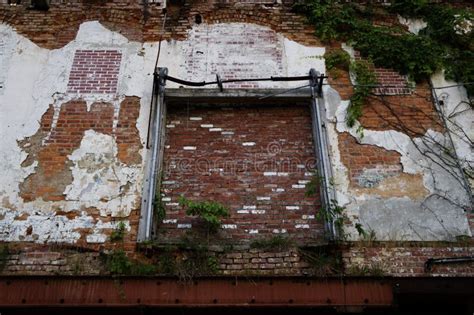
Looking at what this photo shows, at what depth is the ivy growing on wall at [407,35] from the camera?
733 cm

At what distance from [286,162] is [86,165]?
2.55 metres

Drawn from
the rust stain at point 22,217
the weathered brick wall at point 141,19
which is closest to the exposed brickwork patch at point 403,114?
the weathered brick wall at point 141,19

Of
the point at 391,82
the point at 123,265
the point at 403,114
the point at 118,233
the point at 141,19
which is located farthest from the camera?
the point at 141,19

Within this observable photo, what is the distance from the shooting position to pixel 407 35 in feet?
24.9

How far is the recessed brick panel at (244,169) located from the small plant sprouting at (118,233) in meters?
0.45

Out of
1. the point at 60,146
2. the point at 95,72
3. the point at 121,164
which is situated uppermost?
the point at 95,72

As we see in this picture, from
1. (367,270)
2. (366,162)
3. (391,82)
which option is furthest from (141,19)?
(367,270)

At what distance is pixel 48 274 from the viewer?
18.6 ft

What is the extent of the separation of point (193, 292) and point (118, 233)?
1284mm

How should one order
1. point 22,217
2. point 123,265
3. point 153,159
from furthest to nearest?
point 153,159, point 22,217, point 123,265

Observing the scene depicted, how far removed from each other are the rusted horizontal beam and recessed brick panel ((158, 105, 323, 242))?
935 millimetres

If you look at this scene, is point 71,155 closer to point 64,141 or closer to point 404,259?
point 64,141

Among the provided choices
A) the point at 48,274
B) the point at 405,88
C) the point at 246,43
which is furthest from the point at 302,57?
the point at 48,274

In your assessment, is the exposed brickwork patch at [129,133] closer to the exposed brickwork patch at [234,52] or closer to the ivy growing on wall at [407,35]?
the exposed brickwork patch at [234,52]
